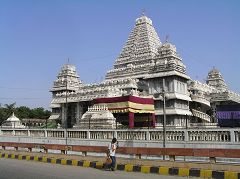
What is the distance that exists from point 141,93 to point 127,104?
333 inches

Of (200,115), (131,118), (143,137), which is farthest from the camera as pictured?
(200,115)

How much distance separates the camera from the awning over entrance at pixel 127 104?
36.4 m

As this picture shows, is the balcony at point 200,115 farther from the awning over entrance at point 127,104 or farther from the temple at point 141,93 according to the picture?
the awning over entrance at point 127,104

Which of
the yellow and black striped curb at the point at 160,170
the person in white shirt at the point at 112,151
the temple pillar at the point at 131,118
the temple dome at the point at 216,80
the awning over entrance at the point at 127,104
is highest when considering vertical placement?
the temple dome at the point at 216,80

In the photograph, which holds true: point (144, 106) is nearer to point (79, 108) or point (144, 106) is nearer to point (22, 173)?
point (79, 108)

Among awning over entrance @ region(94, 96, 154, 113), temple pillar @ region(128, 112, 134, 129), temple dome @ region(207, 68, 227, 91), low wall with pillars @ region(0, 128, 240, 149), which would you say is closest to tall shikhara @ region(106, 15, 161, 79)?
awning over entrance @ region(94, 96, 154, 113)

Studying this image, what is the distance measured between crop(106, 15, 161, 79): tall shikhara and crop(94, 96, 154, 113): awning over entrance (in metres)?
13.0

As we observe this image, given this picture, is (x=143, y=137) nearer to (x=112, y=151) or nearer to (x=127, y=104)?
(x=112, y=151)

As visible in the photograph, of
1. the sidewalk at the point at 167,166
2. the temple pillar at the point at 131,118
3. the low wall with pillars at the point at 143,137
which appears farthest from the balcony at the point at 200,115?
the sidewalk at the point at 167,166

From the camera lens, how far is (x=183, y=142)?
23.2m

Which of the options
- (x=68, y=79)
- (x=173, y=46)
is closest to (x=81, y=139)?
(x=173, y=46)

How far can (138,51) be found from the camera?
55781 millimetres

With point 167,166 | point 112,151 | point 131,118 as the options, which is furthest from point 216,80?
point 112,151

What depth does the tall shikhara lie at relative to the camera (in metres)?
53.2
